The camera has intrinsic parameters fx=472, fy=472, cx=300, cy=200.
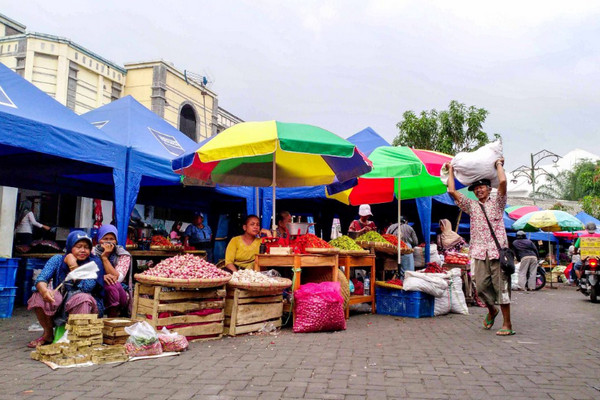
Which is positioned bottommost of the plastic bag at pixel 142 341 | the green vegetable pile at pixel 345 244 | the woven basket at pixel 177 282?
the plastic bag at pixel 142 341

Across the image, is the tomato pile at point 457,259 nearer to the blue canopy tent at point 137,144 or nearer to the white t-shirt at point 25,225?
the blue canopy tent at point 137,144

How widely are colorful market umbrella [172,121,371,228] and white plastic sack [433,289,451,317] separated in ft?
8.46

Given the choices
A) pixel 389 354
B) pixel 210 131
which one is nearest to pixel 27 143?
pixel 389 354

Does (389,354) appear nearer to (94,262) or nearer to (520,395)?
(520,395)

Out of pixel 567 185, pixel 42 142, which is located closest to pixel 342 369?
pixel 42 142

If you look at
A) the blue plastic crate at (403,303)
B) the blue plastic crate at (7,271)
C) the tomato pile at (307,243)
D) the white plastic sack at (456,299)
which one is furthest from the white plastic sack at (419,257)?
the blue plastic crate at (7,271)

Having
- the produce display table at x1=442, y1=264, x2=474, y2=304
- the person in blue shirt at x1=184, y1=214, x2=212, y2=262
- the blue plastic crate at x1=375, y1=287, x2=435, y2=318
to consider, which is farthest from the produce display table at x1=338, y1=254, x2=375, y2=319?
the person in blue shirt at x1=184, y1=214, x2=212, y2=262

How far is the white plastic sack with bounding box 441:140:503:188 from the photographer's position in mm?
6027

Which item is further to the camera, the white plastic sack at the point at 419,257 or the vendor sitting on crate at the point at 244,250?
the white plastic sack at the point at 419,257

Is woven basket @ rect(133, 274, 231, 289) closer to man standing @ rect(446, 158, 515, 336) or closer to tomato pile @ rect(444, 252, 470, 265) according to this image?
man standing @ rect(446, 158, 515, 336)

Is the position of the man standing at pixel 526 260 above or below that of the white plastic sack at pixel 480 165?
below

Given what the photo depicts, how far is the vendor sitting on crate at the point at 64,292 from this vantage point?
4.74 meters

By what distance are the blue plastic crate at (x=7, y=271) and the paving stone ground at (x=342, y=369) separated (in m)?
0.90

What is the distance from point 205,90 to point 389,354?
19391 mm
